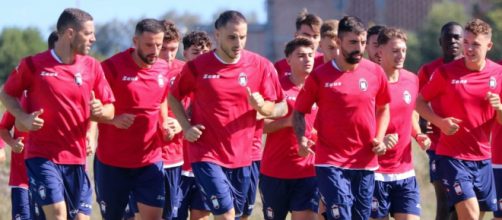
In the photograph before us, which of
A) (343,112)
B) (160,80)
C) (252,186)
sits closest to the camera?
(343,112)

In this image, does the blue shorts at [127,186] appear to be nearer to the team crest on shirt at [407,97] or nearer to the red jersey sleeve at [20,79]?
the red jersey sleeve at [20,79]

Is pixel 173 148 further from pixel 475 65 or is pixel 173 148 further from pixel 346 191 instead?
pixel 475 65

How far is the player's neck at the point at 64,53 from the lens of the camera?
45.9 ft

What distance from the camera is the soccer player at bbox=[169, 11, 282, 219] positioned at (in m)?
14.1

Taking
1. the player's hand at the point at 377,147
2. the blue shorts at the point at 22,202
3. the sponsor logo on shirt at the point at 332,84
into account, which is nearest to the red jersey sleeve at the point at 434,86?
the player's hand at the point at 377,147

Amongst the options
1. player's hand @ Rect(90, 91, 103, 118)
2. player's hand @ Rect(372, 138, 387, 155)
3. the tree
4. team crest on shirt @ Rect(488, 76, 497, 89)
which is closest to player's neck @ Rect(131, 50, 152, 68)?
player's hand @ Rect(90, 91, 103, 118)

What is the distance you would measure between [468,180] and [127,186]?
3711 millimetres

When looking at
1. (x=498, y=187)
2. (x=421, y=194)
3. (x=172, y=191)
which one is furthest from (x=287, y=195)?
(x=421, y=194)

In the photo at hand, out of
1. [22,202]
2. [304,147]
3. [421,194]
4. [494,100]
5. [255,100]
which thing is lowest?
[421,194]

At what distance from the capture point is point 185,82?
14430 mm

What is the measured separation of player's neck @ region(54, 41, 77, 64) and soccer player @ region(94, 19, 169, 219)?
849 mm

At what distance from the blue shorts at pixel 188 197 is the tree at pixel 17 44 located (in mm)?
40544

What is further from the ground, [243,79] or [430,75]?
[243,79]

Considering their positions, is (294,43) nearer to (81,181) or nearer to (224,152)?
(224,152)
